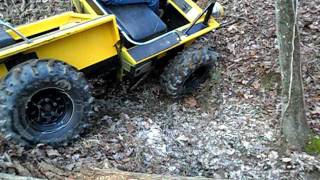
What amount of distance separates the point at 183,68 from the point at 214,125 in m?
0.73

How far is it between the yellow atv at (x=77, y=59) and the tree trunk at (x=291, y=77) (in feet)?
4.08

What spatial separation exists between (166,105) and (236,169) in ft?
4.31

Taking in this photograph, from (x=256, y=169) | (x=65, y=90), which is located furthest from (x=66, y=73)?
(x=256, y=169)

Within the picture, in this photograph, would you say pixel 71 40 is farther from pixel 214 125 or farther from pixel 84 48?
pixel 214 125

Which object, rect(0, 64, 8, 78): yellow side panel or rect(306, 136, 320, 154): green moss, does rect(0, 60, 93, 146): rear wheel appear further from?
rect(306, 136, 320, 154): green moss

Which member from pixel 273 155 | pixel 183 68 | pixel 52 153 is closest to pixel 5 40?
pixel 52 153

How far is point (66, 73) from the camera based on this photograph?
4211 mm

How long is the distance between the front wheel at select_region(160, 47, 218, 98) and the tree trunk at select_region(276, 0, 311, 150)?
119cm

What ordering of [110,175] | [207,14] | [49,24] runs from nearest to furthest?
[110,175] < [49,24] < [207,14]

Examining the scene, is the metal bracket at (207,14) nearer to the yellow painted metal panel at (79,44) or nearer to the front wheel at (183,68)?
the front wheel at (183,68)

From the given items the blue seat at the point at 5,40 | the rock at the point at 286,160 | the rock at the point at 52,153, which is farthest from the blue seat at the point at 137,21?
the rock at the point at 286,160

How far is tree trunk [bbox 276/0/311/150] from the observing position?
4025 mm

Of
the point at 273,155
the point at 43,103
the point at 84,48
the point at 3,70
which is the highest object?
the point at 84,48

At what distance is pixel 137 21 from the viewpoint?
5.09 metres
